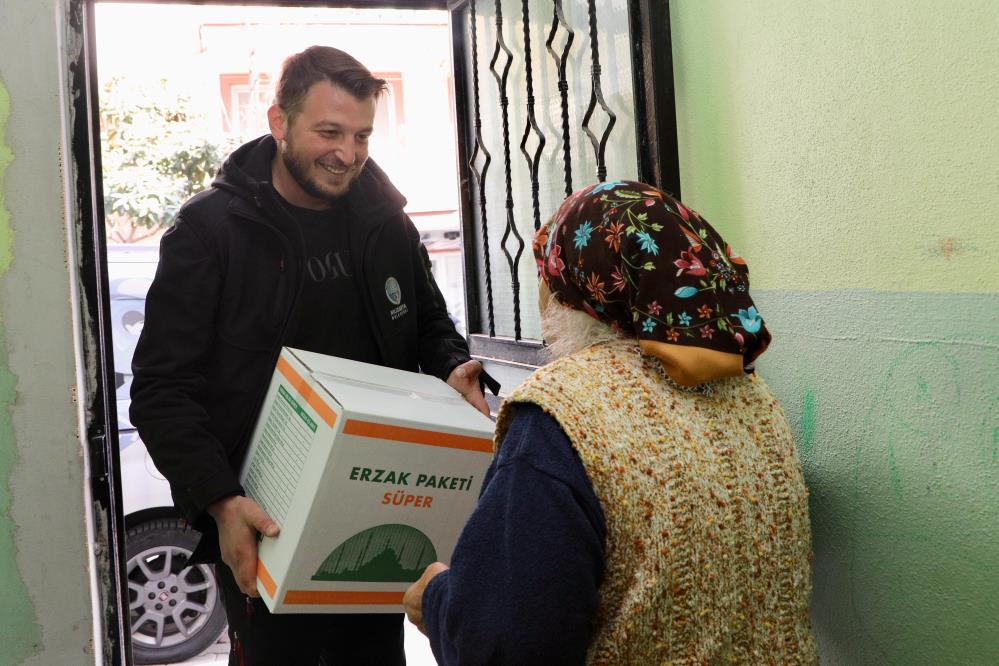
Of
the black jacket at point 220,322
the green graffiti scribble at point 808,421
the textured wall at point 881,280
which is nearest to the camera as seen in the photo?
the textured wall at point 881,280

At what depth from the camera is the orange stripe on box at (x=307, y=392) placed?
132cm

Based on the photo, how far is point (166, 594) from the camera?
348cm

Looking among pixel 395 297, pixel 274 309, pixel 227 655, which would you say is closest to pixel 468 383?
pixel 395 297

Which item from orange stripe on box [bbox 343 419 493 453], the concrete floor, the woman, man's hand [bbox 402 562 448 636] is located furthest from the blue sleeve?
the concrete floor

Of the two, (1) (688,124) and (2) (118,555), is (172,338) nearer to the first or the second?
(2) (118,555)

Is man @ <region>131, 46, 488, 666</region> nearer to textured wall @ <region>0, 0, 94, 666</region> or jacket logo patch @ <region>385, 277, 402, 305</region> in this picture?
jacket logo patch @ <region>385, 277, 402, 305</region>

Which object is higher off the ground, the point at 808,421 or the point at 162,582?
the point at 808,421

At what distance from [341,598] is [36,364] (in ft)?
3.12

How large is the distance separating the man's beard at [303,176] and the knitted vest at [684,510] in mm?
917

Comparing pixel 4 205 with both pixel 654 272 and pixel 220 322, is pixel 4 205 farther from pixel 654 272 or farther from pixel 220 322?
pixel 654 272

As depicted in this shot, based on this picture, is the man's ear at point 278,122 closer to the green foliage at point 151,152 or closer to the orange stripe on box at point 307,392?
the orange stripe on box at point 307,392

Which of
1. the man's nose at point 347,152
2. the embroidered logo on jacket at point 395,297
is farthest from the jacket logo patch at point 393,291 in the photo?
the man's nose at point 347,152

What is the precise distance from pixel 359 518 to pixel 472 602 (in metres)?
0.42

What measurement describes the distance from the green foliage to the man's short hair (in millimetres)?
6344
